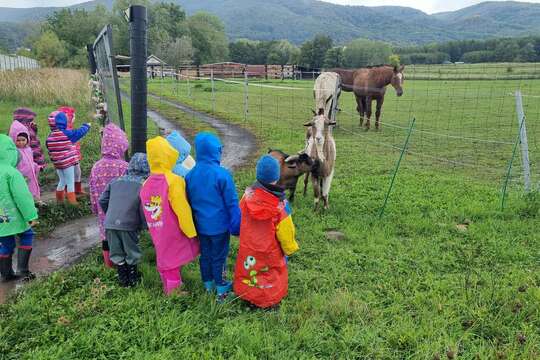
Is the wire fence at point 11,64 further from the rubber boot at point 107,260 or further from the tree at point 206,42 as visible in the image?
the tree at point 206,42

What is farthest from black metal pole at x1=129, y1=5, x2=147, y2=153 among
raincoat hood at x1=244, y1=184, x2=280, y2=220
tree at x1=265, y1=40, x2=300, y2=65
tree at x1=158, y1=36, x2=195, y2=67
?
tree at x1=265, y1=40, x2=300, y2=65

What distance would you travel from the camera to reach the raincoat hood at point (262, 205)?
3.48 meters

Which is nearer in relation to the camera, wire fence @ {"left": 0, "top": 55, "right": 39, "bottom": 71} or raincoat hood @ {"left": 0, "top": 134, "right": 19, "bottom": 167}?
raincoat hood @ {"left": 0, "top": 134, "right": 19, "bottom": 167}

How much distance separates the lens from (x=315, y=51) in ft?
194

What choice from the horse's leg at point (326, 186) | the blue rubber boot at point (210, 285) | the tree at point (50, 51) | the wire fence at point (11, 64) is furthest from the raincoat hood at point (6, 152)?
the tree at point (50, 51)

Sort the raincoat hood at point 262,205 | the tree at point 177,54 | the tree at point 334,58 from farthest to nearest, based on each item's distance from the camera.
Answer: the tree at point 177,54 → the tree at point 334,58 → the raincoat hood at point 262,205

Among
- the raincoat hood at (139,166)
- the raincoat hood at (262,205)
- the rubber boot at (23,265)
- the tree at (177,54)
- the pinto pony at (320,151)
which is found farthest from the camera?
the tree at (177,54)

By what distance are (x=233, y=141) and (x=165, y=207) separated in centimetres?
808

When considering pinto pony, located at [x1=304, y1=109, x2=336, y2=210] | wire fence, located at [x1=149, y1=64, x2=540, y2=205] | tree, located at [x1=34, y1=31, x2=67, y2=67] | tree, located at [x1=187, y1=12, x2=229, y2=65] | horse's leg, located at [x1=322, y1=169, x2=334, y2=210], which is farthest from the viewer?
tree, located at [x1=187, y1=12, x2=229, y2=65]

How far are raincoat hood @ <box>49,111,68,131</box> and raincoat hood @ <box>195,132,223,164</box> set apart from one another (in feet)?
10.9

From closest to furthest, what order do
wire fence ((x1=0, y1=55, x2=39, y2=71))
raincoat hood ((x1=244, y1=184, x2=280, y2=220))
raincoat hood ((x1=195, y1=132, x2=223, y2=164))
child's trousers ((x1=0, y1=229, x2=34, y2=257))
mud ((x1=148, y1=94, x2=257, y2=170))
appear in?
raincoat hood ((x1=244, y1=184, x2=280, y2=220)) < raincoat hood ((x1=195, y1=132, x2=223, y2=164)) < child's trousers ((x1=0, y1=229, x2=34, y2=257)) < mud ((x1=148, y1=94, x2=257, y2=170)) < wire fence ((x1=0, y1=55, x2=39, y2=71))

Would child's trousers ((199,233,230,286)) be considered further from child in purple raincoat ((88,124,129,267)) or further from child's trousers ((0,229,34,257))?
child's trousers ((0,229,34,257))

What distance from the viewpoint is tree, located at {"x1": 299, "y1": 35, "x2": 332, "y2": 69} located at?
57.9 meters

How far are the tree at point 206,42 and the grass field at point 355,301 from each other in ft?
240
